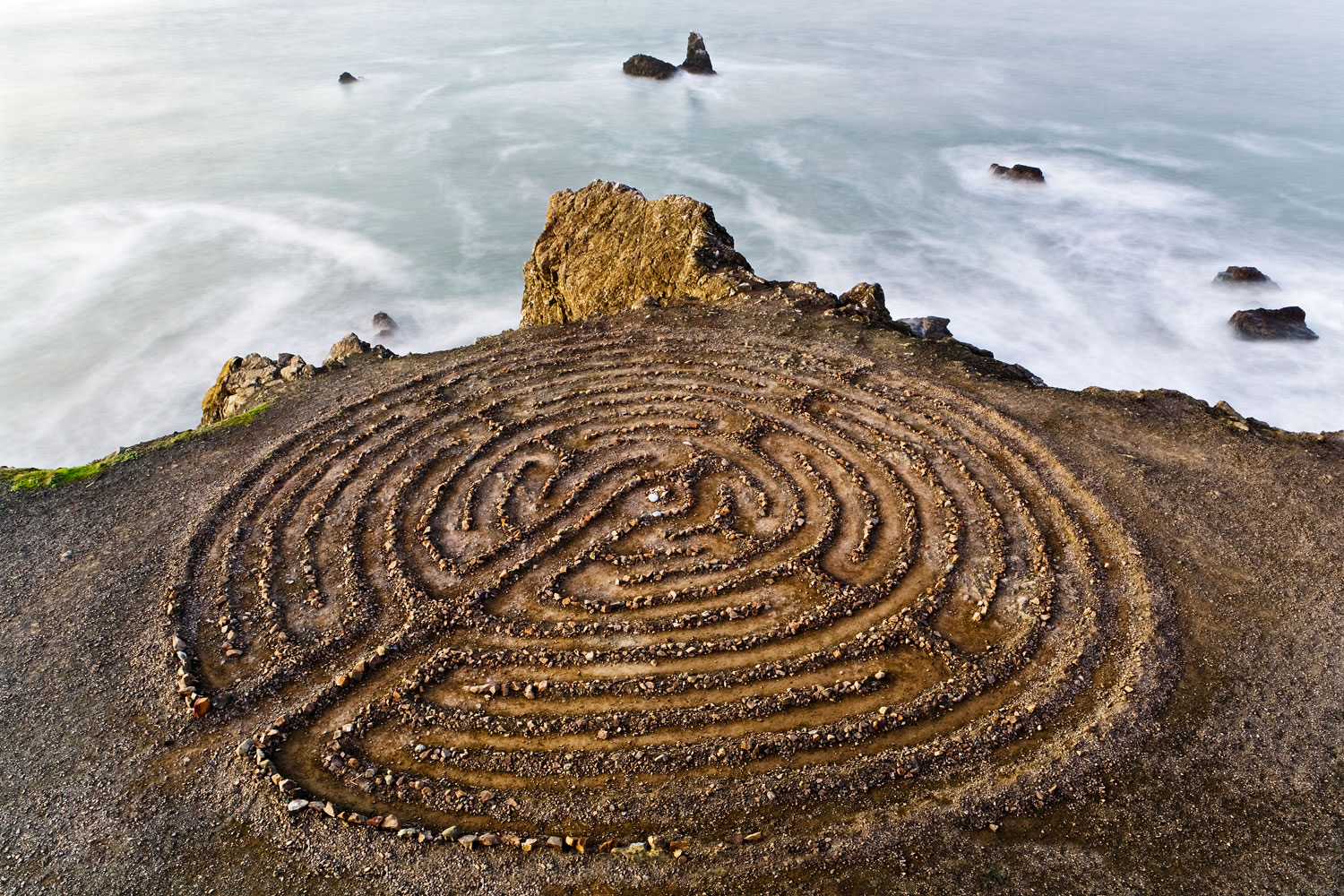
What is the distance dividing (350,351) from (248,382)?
331 centimetres

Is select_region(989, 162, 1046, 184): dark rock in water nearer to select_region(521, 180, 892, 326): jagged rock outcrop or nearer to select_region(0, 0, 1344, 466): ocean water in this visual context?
select_region(0, 0, 1344, 466): ocean water

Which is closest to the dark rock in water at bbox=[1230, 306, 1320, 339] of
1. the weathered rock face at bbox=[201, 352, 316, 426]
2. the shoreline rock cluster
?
the weathered rock face at bbox=[201, 352, 316, 426]

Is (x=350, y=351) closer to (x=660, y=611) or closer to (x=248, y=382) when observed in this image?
(x=248, y=382)

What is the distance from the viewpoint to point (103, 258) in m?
44.4

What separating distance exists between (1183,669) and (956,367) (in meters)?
10.8

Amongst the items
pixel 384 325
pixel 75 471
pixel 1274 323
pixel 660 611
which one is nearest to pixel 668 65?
pixel 384 325

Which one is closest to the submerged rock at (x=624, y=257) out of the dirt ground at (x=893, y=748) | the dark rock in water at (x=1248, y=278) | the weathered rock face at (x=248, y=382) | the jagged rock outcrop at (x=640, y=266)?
the jagged rock outcrop at (x=640, y=266)

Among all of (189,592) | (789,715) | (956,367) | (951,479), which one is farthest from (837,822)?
(956,367)

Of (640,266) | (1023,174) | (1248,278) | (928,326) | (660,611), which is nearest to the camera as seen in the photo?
(660,611)

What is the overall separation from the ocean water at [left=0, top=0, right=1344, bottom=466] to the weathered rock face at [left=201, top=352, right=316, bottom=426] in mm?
8150

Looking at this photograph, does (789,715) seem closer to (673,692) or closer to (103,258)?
(673,692)

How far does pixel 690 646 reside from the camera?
591 inches

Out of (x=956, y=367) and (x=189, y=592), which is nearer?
(x=189, y=592)

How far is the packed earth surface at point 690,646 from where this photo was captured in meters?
11.8
